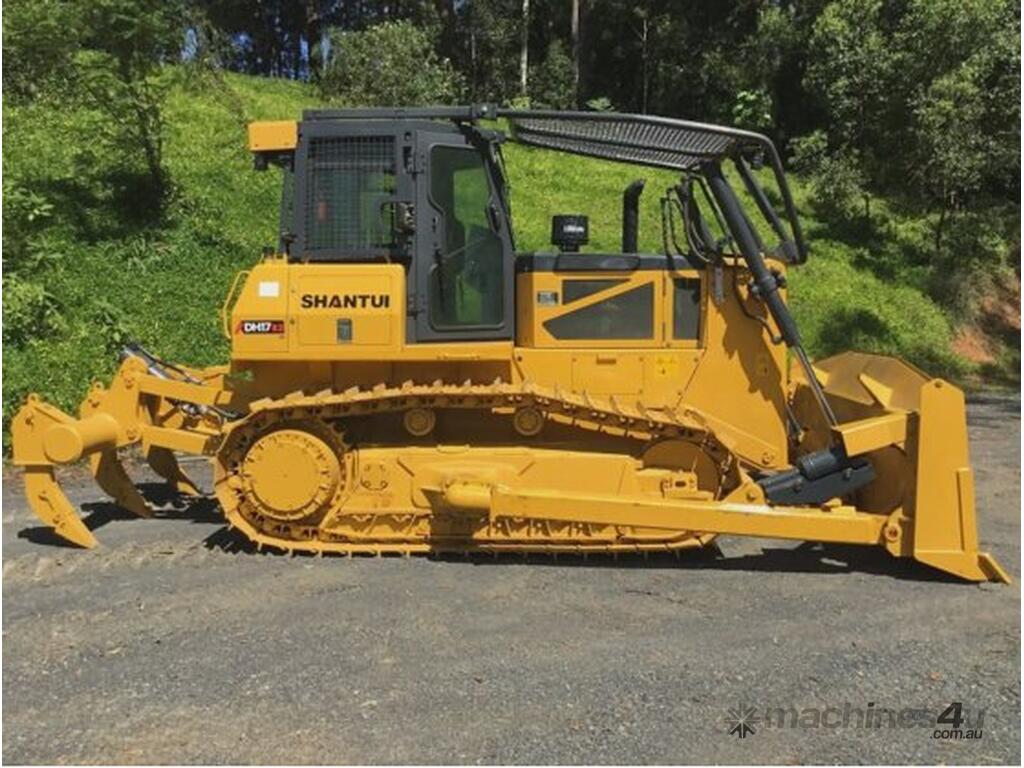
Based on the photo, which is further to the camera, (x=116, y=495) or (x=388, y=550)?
(x=116, y=495)

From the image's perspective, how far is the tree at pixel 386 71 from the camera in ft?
66.1

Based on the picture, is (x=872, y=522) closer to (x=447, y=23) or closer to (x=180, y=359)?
(x=180, y=359)

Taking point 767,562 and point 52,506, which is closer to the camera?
point 767,562

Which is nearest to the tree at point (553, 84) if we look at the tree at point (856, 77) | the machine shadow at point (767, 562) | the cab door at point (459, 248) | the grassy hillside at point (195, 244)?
the grassy hillside at point (195, 244)

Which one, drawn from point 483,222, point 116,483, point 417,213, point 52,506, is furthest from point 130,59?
point 483,222

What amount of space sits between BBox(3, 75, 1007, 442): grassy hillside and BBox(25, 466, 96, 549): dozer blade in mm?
4109

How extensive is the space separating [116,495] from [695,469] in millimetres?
4256

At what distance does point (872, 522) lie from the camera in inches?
214

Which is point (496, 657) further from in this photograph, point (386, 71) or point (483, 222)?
point (386, 71)

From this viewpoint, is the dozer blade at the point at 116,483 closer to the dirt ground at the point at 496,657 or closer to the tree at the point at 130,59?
the dirt ground at the point at 496,657

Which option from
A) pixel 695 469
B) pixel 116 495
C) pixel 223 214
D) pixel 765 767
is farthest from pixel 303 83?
pixel 765 767

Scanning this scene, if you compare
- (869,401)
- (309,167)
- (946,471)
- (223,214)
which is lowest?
(946,471)

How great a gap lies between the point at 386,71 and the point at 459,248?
15.8 metres

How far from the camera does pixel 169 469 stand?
294 inches
